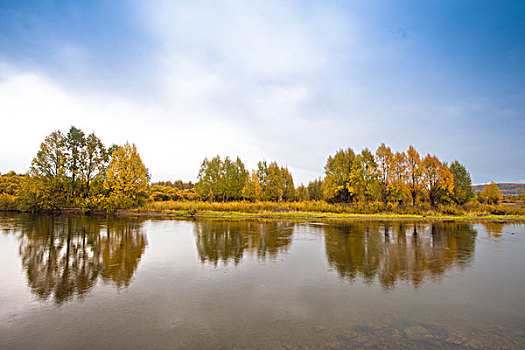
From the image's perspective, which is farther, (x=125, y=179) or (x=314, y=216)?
(x=125, y=179)

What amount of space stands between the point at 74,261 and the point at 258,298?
21.8 ft

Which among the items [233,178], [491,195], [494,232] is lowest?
[494,232]

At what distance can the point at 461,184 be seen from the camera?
1527 inches

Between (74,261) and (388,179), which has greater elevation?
(388,179)

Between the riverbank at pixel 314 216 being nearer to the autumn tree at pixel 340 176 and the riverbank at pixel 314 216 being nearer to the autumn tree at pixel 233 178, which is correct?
the autumn tree at pixel 340 176

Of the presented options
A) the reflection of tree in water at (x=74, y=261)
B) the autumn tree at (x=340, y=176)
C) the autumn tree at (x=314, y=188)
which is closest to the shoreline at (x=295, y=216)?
the autumn tree at (x=340, y=176)

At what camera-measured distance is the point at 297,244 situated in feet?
40.0

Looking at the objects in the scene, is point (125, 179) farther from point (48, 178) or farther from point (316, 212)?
point (316, 212)

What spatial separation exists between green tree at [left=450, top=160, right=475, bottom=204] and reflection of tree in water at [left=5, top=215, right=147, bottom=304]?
137 feet

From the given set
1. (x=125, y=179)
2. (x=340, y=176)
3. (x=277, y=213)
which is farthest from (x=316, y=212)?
(x=125, y=179)

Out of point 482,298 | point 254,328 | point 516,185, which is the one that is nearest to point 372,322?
point 254,328

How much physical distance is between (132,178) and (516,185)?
151851 millimetres

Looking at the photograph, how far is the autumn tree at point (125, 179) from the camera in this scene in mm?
30278

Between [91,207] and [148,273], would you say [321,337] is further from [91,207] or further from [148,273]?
[91,207]
